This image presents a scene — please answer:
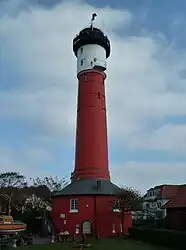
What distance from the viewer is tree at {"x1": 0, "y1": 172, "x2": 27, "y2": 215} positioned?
45.8 metres

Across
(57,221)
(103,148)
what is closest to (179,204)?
(103,148)

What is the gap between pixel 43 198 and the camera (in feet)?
171

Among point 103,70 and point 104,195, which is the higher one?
point 103,70

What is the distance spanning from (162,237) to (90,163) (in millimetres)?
12996

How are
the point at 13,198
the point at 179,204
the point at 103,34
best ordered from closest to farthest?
the point at 179,204 → the point at 103,34 → the point at 13,198

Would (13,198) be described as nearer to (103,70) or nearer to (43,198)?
(43,198)

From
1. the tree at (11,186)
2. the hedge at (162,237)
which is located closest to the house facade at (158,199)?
the tree at (11,186)

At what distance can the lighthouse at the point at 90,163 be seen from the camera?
34.8 m

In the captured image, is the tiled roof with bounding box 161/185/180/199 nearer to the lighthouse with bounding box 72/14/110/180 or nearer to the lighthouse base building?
the lighthouse base building

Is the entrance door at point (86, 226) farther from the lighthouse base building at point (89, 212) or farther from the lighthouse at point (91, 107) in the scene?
the lighthouse at point (91, 107)

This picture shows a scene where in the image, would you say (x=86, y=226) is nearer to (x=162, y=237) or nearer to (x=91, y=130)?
(x=91, y=130)

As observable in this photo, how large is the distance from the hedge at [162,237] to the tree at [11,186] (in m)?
20.6

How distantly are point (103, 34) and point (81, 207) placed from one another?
2043 centimetres

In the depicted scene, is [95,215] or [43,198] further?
[43,198]
